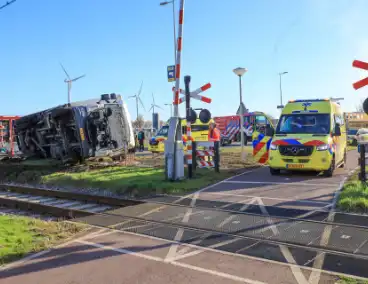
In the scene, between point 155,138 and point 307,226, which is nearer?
point 307,226

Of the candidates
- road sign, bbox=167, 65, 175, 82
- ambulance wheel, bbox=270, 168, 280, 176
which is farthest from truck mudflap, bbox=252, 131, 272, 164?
road sign, bbox=167, 65, 175, 82

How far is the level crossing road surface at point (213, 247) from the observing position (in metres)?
4.48

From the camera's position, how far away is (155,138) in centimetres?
2403

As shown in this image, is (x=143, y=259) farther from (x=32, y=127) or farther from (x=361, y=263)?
(x=32, y=127)

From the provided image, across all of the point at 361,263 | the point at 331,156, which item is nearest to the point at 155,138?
the point at 331,156

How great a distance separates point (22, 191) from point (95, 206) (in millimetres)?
4038

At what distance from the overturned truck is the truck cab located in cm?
615

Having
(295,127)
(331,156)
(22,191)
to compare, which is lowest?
(22,191)

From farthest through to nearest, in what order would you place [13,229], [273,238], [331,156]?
[331,156]
[13,229]
[273,238]

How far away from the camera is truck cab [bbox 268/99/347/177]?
37.9ft

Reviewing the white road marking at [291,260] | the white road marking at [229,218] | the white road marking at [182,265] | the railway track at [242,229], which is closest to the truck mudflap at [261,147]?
the railway track at [242,229]

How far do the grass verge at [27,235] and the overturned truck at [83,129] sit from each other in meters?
6.60

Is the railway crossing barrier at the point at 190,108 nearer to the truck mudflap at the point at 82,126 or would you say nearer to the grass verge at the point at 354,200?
the truck mudflap at the point at 82,126

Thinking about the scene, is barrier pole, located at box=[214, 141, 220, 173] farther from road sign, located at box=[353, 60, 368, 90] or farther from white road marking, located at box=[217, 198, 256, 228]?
road sign, located at box=[353, 60, 368, 90]
